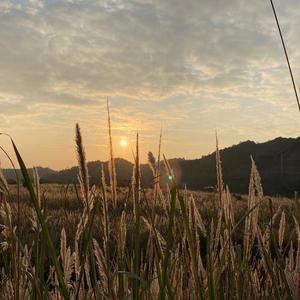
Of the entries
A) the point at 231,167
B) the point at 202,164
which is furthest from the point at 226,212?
the point at 202,164

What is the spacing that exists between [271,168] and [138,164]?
114365 millimetres

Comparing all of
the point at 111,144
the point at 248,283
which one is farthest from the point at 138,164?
the point at 248,283

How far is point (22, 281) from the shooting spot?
1890 mm

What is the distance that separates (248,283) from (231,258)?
30 cm

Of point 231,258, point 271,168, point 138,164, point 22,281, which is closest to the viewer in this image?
point 138,164

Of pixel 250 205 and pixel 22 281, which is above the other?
pixel 250 205

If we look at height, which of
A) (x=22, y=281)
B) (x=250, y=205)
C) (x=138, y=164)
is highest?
(x=138, y=164)

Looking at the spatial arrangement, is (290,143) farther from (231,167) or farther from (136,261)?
(136,261)

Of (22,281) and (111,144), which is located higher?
(111,144)

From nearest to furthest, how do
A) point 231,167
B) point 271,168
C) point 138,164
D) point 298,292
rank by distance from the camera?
point 298,292 → point 138,164 → point 271,168 → point 231,167

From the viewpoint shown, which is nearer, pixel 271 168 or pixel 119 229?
pixel 119 229

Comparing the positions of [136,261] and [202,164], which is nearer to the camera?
[136,261]

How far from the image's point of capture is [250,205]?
178cm

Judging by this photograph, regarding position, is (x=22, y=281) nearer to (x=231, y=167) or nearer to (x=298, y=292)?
(x=298, y=292)
